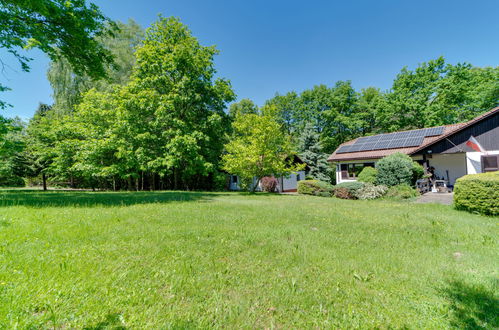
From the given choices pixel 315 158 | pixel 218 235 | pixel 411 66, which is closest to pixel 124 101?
pixel 218 235

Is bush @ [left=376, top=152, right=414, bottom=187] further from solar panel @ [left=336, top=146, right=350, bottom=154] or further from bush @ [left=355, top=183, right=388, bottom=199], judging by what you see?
solar panel @ [left=336, top=146, right=350, bottom=154]

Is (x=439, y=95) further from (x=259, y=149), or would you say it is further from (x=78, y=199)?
(x=78, y=199)

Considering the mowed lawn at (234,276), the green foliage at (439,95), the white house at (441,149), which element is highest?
the green foliage at (439,95)

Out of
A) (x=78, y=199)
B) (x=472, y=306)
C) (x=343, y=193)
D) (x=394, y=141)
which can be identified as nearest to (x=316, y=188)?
(x=343, y=193)

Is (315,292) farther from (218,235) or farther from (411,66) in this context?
(411,66)

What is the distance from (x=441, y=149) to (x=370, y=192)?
22.7 feet

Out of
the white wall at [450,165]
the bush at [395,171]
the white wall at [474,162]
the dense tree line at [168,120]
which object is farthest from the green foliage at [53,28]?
the white wall at [450,165]

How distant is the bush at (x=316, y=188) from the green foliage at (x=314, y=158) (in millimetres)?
9544

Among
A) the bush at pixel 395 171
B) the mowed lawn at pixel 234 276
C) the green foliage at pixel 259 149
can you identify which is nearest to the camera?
the mowed lawn at pixel 234 276

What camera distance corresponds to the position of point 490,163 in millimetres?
14461

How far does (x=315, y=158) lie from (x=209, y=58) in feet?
59.8

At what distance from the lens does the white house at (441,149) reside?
47.4ft

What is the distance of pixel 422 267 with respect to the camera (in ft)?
12.9

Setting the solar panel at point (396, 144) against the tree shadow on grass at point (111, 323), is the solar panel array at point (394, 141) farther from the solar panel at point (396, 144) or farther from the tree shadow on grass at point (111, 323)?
the tree shadow on grass at point (111, 323)
